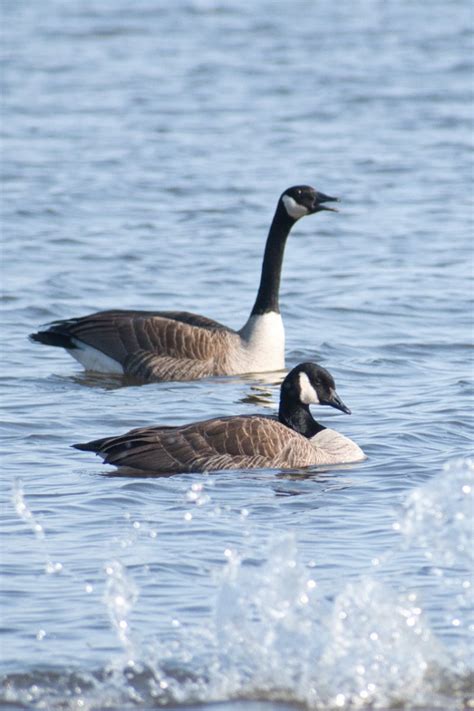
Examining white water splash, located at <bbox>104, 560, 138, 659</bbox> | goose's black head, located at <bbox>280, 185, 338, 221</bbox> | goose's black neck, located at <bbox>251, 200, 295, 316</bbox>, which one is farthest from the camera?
goose's black head, located at <bbox>280, 185, 338, 221</bbox>

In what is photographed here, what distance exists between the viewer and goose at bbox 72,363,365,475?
10.2 meters

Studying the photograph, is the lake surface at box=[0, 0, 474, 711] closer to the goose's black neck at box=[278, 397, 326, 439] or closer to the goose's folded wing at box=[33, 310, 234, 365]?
the goose's folded wing at box=[33, 310, 234, 365]

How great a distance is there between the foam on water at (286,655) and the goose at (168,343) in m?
6.23

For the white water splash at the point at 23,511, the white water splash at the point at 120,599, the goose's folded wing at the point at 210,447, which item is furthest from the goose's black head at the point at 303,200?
the white water splash at the point at 120,599

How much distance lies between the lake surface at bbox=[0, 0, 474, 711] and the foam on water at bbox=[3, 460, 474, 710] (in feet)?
0.04

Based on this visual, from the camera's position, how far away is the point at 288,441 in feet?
34.6

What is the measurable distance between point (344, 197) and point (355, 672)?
15.3 meters

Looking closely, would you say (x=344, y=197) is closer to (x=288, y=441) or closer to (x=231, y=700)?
(x=288, y=441)

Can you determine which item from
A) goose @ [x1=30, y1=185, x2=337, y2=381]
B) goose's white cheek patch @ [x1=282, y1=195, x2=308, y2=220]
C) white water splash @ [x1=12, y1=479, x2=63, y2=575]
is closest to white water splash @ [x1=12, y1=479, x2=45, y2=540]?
white water splash @ [x1=12, y1=479, x2=63, y2=575]

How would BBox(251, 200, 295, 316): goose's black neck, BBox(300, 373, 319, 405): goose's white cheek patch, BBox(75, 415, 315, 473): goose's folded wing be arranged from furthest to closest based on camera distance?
BBox(251, 200, 295, 316): goose's black neck → BBox(300, 373, 319, 405): goose's white cheek patch → BBox(75, 415, 315, 473): goose's folded wing

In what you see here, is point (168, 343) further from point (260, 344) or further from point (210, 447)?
point (210, 447)

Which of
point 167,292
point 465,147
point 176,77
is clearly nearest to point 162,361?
point 167,292

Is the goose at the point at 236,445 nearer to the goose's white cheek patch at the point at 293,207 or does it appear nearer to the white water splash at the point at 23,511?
the white water splash at the point at 23,511

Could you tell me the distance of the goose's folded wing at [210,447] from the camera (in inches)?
402
